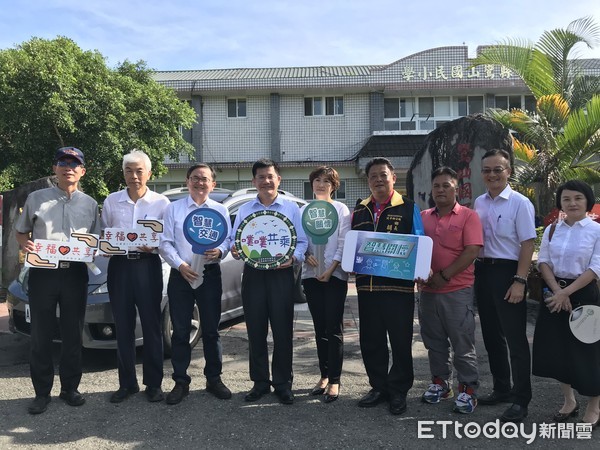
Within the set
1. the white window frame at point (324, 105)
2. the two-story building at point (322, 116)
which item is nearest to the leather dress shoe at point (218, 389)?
the two-story building at point (322, 116)

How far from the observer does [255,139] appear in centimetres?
2014

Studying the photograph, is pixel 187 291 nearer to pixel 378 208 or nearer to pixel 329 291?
pixel 329 291

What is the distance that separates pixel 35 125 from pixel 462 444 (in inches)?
484

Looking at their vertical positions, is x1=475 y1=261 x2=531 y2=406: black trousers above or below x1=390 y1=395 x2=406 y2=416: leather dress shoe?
above

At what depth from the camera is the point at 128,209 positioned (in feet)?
13.4

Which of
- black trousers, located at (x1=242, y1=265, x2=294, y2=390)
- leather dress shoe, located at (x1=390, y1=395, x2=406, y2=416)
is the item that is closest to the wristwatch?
leather dress shoe, located at (x1=390, y1=395, x2=406, y2=416)

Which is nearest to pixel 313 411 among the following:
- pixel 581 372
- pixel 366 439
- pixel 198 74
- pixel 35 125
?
pixel 366 439

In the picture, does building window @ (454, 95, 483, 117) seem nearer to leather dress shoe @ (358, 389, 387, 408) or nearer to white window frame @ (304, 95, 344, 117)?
white window frame @ (304, 95, 344, 117)

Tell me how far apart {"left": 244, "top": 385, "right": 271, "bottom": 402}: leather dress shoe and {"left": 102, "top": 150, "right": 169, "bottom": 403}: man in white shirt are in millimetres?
702

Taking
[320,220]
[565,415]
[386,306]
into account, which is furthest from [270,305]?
[565,415]

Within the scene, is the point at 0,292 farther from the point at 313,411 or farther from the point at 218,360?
the point at 313,411

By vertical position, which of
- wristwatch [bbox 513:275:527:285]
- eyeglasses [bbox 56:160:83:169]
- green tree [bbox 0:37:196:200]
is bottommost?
wristwatch [bbox 513:275:527:285]

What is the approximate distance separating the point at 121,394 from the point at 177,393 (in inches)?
18.2

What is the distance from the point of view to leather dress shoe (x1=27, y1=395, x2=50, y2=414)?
383cm
